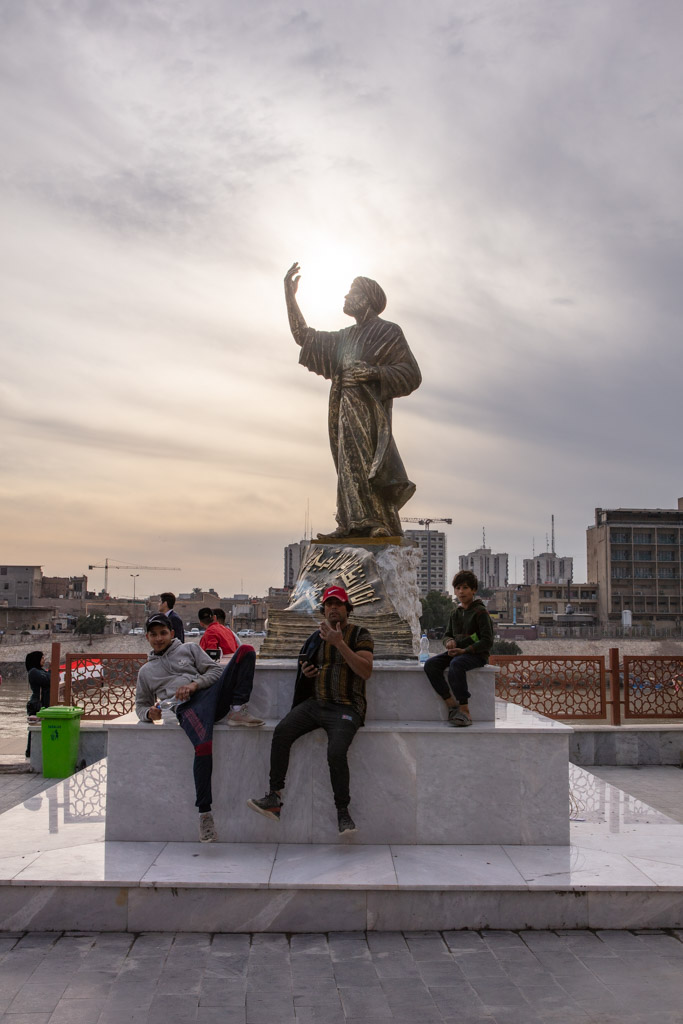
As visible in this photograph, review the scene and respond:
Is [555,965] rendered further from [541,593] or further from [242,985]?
[541,593]

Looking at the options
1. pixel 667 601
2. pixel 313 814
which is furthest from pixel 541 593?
pixel 313 814

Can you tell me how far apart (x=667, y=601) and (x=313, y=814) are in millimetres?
69952

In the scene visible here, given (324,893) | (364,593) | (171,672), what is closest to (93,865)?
(171,672)

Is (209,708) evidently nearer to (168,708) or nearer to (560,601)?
(168,708)

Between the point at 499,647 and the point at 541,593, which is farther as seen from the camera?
the point at 541,593

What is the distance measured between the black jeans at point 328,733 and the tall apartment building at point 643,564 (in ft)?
220

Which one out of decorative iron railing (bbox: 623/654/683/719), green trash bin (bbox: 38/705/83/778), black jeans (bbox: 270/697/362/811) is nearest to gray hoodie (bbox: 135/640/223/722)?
black jeans (bbox: 270/697/362/811)

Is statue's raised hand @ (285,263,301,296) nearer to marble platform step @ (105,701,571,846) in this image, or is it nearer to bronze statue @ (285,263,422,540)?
bronze statue @ (285,263,422,540)

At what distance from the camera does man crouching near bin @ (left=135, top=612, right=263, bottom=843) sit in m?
5.11

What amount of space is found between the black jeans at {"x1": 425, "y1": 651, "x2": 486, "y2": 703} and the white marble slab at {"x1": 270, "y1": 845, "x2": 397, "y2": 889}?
1.06 meters

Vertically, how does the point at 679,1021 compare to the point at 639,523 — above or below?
below

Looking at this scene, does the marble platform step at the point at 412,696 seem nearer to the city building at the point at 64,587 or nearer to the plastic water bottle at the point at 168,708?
the plastic water bottle at the point at 168,708

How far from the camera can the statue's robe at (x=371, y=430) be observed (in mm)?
7957

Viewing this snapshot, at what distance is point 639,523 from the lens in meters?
69.8
